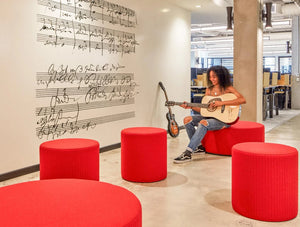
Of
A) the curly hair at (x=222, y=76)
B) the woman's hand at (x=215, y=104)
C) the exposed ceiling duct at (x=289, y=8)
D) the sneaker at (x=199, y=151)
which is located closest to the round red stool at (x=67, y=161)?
the woman's hand at (x=215, y=104)

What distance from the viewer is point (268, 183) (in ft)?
8.16

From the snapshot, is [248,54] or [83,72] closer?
[83,72]

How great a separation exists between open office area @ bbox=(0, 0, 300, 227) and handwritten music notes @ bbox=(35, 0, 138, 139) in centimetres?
2

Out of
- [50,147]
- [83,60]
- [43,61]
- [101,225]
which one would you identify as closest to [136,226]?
[101,225]

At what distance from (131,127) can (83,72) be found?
3.40ft

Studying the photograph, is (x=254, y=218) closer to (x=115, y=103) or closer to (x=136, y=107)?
(x=115, y=103)

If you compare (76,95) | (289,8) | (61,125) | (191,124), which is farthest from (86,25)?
(289,8)

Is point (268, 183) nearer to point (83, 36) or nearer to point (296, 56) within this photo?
point (83, 36)

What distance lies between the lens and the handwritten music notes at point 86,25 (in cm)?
426

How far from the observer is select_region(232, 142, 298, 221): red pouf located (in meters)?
2.48

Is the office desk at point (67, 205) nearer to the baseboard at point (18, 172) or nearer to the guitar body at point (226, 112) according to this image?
the baseboard at point (18, 172)

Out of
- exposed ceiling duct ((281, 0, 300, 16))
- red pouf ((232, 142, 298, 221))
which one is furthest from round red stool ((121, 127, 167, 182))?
exposed ceiling duct ((281, 0, 300, 16))

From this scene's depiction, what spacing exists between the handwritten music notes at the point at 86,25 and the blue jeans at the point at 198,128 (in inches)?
64.6

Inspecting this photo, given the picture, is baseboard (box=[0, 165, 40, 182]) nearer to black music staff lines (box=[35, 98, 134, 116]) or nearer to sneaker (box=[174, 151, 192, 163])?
black music staff lines (box=[35, 98, 134, 116])
